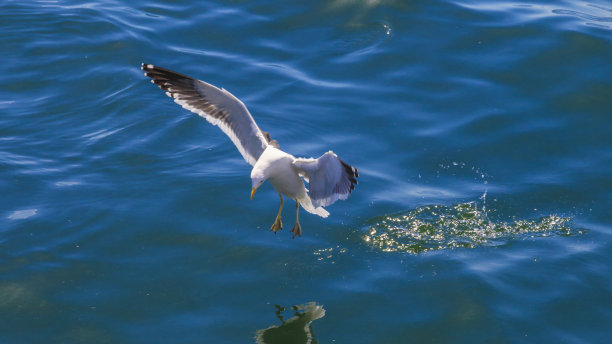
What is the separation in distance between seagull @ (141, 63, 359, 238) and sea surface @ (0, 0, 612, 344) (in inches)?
35.5

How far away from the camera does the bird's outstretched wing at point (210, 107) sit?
9.38 meters

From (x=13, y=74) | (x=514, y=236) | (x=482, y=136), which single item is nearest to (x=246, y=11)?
(x=13, y=74)

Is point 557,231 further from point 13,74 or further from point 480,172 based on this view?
point 13,74

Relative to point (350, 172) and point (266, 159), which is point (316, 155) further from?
point (350, 172)

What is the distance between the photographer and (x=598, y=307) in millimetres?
8547

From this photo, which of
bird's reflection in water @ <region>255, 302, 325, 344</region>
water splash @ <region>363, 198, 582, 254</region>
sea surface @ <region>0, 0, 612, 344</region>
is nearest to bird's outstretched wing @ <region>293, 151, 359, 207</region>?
sea surface @ <region>0, 0, 612, 344</region>

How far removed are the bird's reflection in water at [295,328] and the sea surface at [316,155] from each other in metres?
0.03

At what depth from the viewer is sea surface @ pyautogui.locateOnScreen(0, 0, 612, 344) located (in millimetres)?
8438

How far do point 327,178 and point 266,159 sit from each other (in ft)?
2.34

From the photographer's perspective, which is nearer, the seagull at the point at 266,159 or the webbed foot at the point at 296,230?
the seagull at the point at 266,159

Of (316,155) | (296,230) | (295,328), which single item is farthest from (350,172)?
(316,155)

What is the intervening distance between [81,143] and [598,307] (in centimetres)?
753

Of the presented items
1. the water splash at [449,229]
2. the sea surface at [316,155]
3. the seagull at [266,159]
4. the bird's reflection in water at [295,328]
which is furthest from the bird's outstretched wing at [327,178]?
the water splash at [449,229]

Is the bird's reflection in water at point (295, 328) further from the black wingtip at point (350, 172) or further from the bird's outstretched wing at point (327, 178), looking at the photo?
the black wingtip at point (350, 172)
